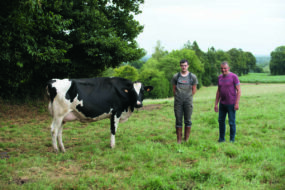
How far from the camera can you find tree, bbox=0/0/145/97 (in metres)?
9.88

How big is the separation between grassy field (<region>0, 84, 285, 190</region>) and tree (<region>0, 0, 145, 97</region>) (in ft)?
10.2

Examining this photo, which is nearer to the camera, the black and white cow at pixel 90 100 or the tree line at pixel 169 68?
the black and white cow at pixel 90 100

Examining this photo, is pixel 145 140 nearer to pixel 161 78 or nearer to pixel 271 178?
pixel 271 178

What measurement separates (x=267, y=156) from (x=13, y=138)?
8062mm

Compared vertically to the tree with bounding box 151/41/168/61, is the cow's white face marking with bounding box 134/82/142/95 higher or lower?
lower

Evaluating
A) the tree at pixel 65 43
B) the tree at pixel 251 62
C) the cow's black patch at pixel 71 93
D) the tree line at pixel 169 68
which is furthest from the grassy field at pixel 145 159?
the tree at pixel 251 62

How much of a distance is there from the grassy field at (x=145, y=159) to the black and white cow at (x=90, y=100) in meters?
0.86

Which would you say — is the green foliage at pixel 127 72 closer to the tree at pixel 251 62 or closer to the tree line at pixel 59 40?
the tree line at pixel 59 40

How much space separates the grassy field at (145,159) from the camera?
4.80m

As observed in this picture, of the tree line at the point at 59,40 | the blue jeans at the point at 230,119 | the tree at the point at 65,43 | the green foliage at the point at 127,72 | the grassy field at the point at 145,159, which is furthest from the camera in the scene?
the green foliage at the point at 127,72

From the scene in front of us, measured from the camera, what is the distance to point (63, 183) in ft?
15.8

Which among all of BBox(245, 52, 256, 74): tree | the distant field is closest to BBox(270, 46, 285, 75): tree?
BBox(245, 52, 256, 74): tree

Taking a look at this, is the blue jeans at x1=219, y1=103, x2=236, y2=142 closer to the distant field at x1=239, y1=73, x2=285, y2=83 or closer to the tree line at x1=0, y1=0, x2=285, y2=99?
the tree line at x1=0, y1=0, x2=285, y2=99

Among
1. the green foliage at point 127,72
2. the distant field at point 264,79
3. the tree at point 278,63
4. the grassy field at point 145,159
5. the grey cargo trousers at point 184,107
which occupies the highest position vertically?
the tree at point 278,63
